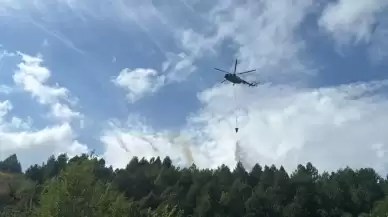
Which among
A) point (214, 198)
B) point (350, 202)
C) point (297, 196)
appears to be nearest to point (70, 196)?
point (214, 198)

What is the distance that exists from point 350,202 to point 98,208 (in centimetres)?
11118

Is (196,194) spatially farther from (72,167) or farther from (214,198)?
(72,167)

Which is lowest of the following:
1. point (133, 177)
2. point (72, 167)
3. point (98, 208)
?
point (98, 208)

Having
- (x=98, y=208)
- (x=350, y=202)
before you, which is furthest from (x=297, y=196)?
(x=98, y=208)

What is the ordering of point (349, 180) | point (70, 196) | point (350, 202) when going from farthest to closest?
point (349, 180), point (350, 202), point (70, 196)

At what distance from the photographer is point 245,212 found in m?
127

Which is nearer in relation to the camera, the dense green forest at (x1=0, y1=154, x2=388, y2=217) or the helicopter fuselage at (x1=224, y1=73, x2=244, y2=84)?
the helicopter fuselage at (x1=224, y1=73, x2=244, y2=84)

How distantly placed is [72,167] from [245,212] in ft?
307

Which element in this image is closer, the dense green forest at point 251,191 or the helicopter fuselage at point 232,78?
the helicopter fuselage at point 232,78

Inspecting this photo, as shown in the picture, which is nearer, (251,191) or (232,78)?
(232,78)

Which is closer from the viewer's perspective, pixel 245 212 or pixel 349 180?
pixel 245 212

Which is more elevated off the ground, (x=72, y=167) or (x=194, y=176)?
(x=194, y=176)

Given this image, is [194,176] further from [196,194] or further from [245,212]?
[245,212]

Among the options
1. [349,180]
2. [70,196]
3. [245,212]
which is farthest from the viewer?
[349,180]
